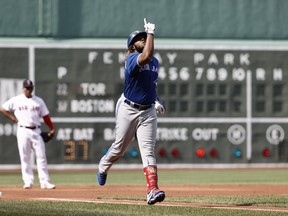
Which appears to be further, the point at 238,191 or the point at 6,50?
the point at 6,50

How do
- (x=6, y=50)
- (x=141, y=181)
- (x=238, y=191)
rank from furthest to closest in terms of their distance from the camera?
(x=6, y=50), (x=141, y=181), (x=238, y=191)

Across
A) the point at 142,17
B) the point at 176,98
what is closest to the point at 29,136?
the point at 176,98

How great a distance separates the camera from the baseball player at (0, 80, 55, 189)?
1517cm

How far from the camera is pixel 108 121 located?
22.0 metres

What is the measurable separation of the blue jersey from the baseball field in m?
1.21

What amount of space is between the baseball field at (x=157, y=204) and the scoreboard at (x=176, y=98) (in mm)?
1677

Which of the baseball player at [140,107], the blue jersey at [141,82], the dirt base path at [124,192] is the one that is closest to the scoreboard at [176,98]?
the dirt base path at [124,192]

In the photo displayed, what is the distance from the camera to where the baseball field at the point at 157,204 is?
32.6 feet

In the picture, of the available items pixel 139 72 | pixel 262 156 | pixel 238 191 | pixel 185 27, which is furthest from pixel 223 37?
pixel 139 72

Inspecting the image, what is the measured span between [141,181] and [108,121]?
12.7 feet

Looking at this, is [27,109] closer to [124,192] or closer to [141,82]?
[124,192]

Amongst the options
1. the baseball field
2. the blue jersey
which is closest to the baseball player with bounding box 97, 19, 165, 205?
the blue jersey

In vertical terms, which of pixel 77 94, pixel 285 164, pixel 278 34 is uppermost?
pixel 278 34

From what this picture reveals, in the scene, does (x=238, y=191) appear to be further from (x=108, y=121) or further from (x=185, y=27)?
(x=185, y=27)
